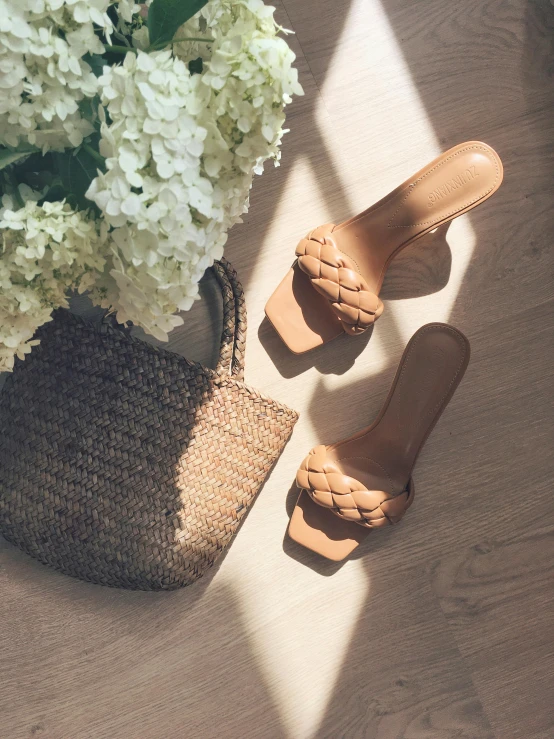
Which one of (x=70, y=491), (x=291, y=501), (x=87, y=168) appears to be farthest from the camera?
(x=291, y=501)

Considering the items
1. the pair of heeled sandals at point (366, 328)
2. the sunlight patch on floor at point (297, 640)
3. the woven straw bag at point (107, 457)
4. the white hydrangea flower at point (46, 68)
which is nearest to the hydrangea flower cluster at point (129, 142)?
the white hydrangea flower at point (46, 68)

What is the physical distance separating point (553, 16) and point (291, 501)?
97cm

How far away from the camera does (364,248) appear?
106 centimetres

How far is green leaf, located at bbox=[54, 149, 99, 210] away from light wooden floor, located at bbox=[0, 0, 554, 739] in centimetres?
53

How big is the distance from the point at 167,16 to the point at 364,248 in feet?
2.00

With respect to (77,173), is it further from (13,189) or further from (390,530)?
(390,530)

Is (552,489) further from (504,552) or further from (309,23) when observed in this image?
(309,23)

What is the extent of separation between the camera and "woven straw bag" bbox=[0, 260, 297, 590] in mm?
937

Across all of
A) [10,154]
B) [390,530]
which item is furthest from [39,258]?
[390,530]

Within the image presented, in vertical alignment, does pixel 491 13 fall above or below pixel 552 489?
above

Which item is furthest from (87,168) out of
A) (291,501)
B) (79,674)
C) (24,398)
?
(79,674)

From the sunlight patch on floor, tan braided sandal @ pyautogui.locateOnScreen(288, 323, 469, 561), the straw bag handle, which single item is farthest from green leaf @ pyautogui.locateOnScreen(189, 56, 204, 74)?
the sunlight patch on floor

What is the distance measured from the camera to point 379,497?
3.36ft

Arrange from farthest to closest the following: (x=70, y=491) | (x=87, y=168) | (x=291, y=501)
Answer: (x=291, y=501)
(x=70, y=491)
(x=87, y=168)
